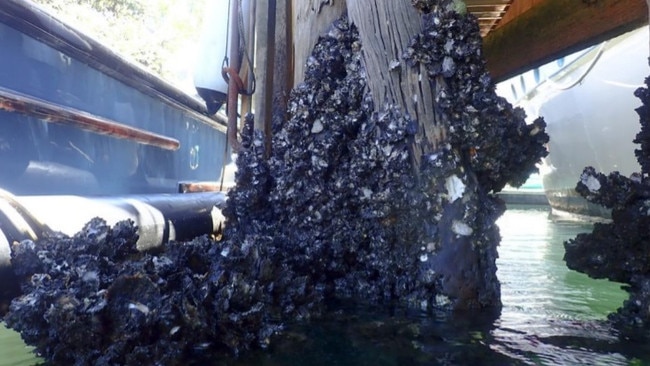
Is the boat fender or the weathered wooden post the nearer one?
the weathered wooden post

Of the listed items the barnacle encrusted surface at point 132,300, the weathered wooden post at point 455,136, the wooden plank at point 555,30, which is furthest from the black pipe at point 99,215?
the wooden plank at point 555,30

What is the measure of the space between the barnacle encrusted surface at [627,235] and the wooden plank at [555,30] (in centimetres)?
85

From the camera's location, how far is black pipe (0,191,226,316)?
1.76 metres

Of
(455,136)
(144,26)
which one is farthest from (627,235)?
(144,26)

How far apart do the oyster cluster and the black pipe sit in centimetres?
10

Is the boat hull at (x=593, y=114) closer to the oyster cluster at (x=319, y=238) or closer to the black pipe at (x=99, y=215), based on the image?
the oyster cluster at (x=319, y=238)

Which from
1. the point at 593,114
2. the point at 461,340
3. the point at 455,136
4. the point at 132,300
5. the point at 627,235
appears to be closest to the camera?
the point at 132,300

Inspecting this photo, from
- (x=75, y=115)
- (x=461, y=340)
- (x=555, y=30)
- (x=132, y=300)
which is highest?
(x=555, y=30)

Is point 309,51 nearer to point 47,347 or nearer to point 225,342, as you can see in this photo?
point 225,342

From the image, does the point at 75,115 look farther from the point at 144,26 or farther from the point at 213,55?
the point at 144,26

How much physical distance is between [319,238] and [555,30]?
1.86m

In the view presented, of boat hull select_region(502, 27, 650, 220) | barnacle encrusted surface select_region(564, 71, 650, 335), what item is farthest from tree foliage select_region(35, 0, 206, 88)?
barnacle encrusted surface select_region(564, 71, 650, 335)

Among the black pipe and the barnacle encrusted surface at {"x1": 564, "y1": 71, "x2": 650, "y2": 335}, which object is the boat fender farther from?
the barnacle encrusted surface at {"x1": 564, "y1": 71, "x2": 650, "y2": 335}

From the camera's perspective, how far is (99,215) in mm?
2371
